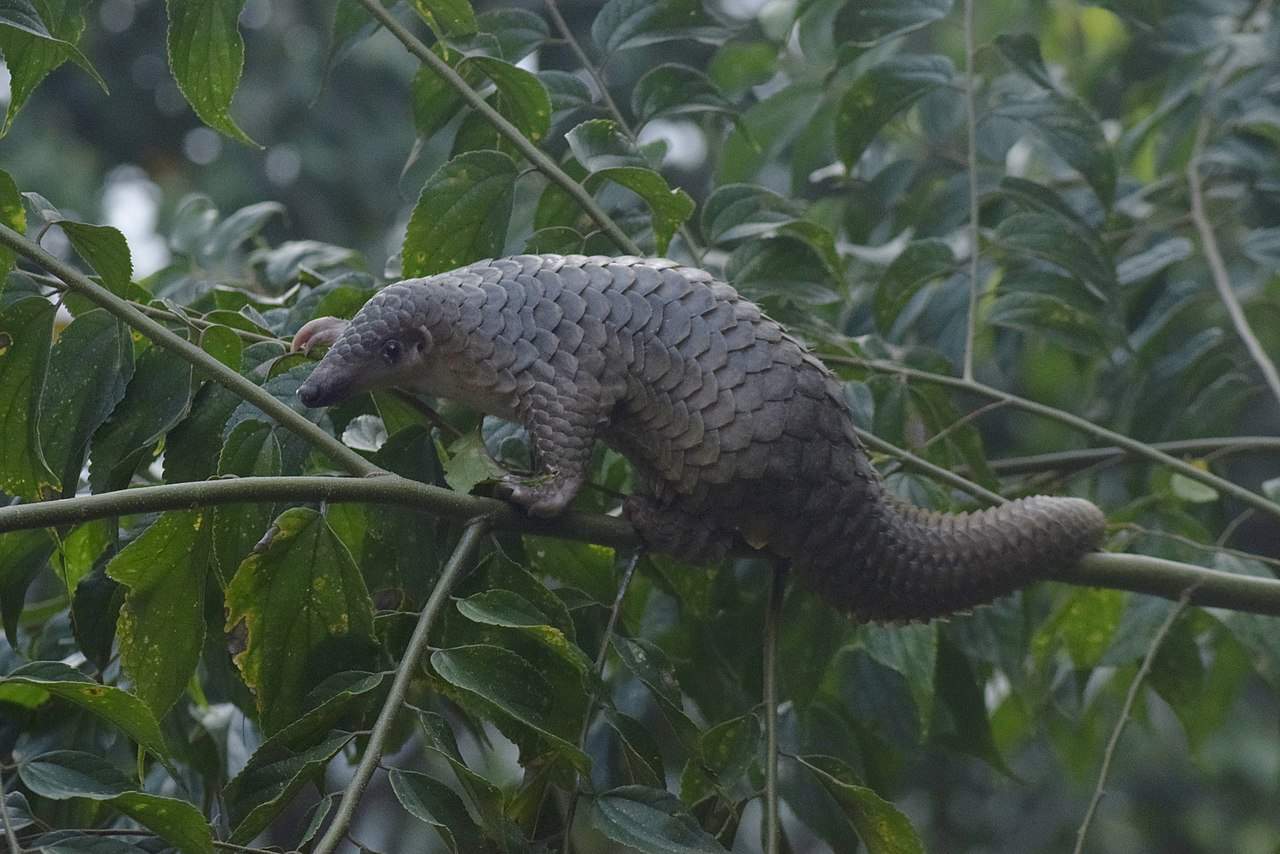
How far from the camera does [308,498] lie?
71 centimetres

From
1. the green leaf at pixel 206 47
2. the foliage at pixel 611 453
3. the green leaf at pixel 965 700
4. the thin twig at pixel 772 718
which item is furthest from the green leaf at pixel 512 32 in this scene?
the green leaf at pixel 965 700

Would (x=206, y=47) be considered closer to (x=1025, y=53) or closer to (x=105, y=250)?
(x=105, y=250)

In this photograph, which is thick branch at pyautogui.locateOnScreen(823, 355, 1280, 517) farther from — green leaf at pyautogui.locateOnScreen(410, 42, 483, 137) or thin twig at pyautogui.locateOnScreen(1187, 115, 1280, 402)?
green leaf at pyautogui.locateOnScreen(410, 42, 483, 137)

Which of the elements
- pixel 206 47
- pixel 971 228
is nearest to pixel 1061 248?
pixel 971 228

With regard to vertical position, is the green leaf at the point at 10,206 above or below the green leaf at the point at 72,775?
above

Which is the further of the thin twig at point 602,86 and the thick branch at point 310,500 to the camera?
the thin twig at point 602,86

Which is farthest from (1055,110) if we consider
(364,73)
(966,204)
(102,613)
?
(364,73)

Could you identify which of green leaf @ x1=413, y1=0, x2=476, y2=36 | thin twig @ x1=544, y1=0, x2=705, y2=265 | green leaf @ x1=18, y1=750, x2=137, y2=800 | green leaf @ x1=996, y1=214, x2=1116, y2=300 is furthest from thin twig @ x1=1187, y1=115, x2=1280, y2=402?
green leaf @ x1=18, y1=750, x2=137, y2=800

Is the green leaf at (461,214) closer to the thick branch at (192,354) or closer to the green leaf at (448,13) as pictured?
the green leaf at (448,13)

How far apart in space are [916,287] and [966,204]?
0.24 metres

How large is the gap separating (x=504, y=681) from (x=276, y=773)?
0.13 meters

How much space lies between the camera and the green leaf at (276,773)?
0.68 meters

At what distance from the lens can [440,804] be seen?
705 mm

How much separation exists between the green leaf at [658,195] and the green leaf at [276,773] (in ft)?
1.35
